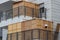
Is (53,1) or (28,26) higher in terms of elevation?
(53,1)

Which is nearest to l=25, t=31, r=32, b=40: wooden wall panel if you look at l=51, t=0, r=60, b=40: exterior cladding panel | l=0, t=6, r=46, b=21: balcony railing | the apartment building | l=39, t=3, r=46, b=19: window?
the apartment building

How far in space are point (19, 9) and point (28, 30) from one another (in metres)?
3.63

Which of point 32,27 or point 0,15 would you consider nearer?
point 32,27

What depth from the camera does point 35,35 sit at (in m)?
21.0

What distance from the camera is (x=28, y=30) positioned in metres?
21.5

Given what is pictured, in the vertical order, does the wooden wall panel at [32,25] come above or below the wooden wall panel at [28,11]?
below

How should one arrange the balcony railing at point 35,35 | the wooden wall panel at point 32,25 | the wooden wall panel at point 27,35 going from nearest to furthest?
the balcony railing at point 35,35 < the wooden wall panel at point 32,25 < the wooden wall panel at point 27,35

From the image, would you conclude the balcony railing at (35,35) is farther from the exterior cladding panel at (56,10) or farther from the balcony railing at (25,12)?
the balcony railing at (25,12)

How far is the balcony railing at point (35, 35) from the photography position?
21.0 m

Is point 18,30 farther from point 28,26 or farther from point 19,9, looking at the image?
point 19,9

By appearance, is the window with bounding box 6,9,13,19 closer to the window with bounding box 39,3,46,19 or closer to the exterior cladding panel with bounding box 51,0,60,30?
the window with bounding box 39,3,46,19

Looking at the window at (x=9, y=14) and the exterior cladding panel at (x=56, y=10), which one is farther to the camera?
the window at (x=9, y=14)

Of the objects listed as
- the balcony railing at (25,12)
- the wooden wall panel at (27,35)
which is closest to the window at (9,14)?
the balcony railing at (25,12)

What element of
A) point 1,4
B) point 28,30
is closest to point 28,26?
point 28,30
